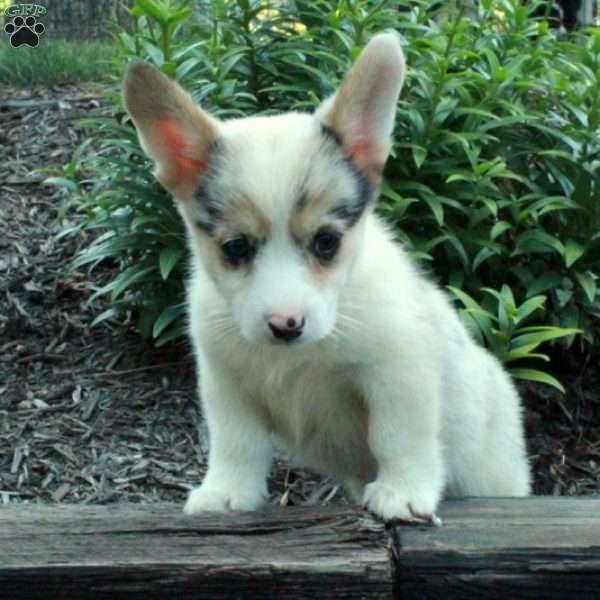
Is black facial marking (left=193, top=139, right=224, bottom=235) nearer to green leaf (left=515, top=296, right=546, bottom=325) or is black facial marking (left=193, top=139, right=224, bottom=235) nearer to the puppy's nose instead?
the puppy's nose

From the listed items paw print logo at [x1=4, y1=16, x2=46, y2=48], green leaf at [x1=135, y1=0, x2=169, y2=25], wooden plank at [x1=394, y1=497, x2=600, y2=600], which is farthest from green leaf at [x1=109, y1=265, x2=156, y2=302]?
paw print logo at [x1=4, y1=16, x2=46, y2=48]

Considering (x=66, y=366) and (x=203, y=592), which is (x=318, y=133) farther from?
(x=66, y=366)

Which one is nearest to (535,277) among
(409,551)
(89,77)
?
(409,551)

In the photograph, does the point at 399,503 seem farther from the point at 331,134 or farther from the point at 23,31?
the point at 23,31

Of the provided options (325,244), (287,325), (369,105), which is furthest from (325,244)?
(369,105)

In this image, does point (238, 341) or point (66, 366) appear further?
point (66, 366)

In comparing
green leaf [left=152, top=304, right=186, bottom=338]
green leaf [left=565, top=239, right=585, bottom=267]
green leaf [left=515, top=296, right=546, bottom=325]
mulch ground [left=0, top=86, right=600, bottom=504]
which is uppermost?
green leaf [left=515, top=296, right=546, bottom=325]

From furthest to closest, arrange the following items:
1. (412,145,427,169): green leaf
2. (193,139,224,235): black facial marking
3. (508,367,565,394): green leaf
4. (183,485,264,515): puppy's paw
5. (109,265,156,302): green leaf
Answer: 1. (109,265,156,302): green leaf
2. (412,145,427,169): green leaf
3. (508,367,565,394): green leaf
4. (183,485,264,515): puppy's paw
5. (193,139,224,235): black facial marking

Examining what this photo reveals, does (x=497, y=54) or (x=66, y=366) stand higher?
(x=497, y=54)
